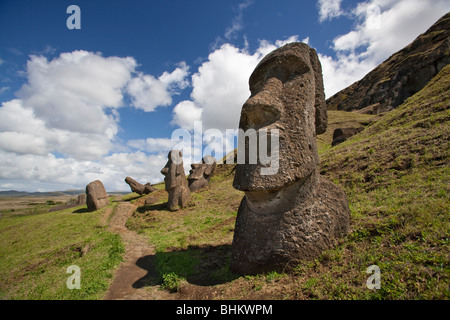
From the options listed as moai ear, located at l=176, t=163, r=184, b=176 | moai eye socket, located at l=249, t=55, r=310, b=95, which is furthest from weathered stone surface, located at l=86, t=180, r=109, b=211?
moai eye socket, located at l=249, t=55, r=310, b=95

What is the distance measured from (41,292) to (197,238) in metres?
4.17

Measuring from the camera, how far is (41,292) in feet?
15.7

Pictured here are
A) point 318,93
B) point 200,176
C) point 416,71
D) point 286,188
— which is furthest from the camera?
point 416,71

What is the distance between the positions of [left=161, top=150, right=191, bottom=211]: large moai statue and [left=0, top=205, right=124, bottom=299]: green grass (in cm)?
391

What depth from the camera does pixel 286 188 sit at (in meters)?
3.92

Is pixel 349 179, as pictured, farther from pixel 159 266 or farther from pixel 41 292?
pixel 41 292

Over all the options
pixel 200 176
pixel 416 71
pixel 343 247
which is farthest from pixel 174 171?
Answer: pixel 416 71

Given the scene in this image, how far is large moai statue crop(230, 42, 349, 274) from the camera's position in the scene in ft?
12.2

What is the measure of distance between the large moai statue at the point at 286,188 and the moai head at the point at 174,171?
31.0 feet

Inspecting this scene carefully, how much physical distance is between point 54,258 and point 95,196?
8827 mm

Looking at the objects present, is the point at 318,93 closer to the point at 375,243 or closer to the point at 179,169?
the point at 375,243

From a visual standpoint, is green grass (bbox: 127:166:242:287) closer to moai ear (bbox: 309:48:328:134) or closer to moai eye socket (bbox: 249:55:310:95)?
moai ear (bbox: 309:48:328:134)

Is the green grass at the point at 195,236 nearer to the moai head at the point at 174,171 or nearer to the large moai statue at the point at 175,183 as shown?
the large moai statue at the point at 175,183

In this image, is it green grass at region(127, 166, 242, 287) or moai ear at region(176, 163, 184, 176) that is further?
moai ear at region(176, 163, 184, 176)
